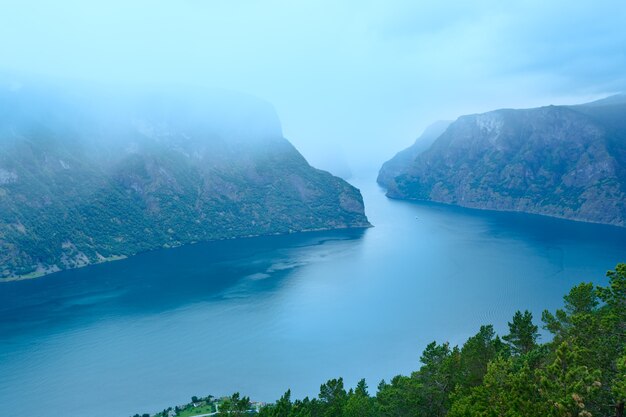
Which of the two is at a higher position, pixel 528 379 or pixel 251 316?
pixel 528 379

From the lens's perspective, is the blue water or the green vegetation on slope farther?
the blue water

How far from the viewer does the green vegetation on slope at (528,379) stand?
24.5 m

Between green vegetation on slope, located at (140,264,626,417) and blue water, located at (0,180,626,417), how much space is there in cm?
3714

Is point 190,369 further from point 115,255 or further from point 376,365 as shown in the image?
point 115,255

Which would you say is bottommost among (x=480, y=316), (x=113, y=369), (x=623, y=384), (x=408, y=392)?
(x=480, y=316)

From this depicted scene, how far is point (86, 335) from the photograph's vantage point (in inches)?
4299

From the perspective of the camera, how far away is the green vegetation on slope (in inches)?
965

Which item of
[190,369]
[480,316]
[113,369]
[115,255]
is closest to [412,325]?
[480,316]

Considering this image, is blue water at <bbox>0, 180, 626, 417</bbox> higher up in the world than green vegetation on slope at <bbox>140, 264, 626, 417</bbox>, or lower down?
lower down

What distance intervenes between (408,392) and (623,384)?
23.6m

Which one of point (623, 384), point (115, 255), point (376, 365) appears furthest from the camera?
point (115, 255)

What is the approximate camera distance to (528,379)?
2862cm

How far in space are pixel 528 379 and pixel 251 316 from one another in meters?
96.4

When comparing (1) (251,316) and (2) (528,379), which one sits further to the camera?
(1) (251,316)
